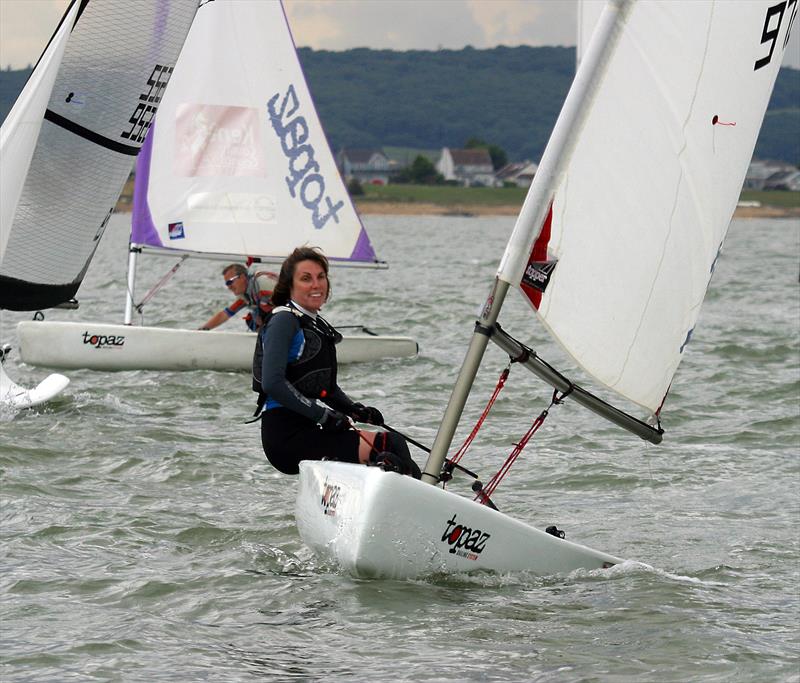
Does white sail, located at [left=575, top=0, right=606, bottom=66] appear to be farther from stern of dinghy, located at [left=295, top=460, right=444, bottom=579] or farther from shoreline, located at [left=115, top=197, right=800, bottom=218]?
shoreline, located at [left=115, top=197, right=800, bottom=218]

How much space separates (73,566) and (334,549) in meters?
1.08

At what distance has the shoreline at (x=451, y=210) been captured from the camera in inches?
3290

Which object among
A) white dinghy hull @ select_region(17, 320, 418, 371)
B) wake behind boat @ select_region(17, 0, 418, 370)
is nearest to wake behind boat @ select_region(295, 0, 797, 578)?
white dinghy hull @ select_region(17, 320, 418, 371)

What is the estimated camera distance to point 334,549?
15.5 ft

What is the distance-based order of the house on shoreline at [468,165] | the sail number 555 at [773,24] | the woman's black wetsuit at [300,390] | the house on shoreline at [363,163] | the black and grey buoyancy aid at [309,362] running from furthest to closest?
the house on shoreline at [363,163]
the house on shoreline at [468,165]
the black and grey buoyancy aid at [309,362]
the woman's black wetsuit at [300,390]
the sail number 555 at [773,24]

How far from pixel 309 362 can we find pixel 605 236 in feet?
3.86

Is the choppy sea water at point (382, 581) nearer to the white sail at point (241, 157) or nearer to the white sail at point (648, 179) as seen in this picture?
the white sail at point (648, 179)

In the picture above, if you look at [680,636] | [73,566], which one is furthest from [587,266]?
[73,566]

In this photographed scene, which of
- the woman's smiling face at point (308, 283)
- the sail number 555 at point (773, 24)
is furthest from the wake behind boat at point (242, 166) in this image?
the sail number 555 at point (773, 24)

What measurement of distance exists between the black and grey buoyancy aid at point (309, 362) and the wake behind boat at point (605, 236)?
0.30 meters

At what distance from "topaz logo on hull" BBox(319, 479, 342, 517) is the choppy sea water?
11.2 inches

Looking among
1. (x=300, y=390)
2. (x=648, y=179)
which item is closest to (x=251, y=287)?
(x=300, y=390)

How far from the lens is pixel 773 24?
470cm

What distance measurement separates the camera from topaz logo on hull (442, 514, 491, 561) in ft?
14.9
